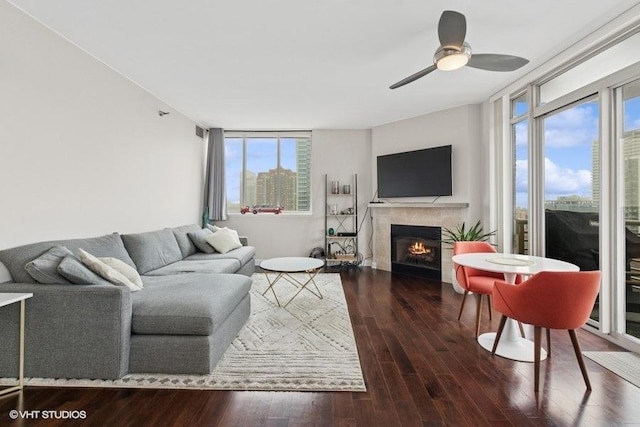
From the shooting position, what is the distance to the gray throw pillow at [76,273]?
2.01 m

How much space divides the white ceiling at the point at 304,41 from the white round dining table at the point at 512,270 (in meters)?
1.90

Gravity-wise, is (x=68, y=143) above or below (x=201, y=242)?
above

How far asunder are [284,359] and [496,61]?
9.37 feet

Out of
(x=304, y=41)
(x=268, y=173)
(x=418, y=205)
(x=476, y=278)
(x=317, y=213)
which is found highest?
(x=304, y=41)

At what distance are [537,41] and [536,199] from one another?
5.27 ft

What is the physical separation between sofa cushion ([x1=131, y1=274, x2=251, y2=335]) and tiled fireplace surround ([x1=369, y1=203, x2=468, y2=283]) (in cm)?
337

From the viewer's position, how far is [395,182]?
5246 mm

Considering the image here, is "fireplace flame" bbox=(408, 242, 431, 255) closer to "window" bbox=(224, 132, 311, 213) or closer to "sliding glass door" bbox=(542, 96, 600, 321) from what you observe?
"sliding glass door" bbox=(542, 96, 600, 321)

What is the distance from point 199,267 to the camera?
3375 mm

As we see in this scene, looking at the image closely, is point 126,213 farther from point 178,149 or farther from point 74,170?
point 178,149

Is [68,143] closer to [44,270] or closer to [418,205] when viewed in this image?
[44,270]

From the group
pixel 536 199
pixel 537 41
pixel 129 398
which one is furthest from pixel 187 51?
pixel 536 199

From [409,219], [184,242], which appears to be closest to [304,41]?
[184,242]

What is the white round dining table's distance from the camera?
2213 millimetres
